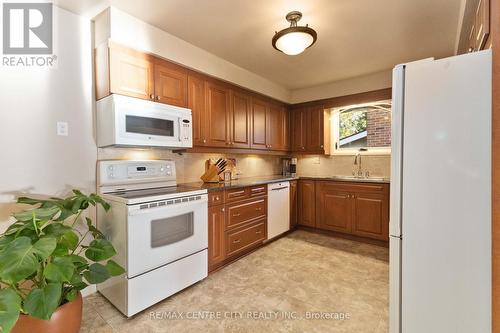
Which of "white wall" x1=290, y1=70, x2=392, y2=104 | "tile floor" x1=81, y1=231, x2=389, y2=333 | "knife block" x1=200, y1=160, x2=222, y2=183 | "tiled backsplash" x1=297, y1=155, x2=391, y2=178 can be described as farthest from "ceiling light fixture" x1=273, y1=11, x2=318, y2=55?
"tiled backsplash" x1=297, y1=155, x2=391, y2=178

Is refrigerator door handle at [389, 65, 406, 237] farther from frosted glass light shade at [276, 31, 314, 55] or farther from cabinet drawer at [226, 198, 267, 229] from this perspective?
cabinet drawer at [226, 198, 267, 229]

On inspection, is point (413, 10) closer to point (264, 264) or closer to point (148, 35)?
point (148, 35)

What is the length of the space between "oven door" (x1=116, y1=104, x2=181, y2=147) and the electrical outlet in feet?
1.57

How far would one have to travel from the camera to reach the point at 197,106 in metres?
2.71

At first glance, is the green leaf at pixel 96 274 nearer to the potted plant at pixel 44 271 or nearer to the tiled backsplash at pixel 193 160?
the potted plant at pixel 44 271

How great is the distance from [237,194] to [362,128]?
250cm

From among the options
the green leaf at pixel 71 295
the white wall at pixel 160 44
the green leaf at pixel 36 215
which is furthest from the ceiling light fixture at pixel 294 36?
the green leaf at pixel 71 295

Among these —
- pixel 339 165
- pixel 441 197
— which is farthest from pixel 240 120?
pixel 441 197

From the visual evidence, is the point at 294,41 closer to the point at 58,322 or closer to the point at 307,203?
the point at 307,203

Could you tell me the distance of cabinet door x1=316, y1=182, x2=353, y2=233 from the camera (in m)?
3.46

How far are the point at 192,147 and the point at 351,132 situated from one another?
9.10 ft

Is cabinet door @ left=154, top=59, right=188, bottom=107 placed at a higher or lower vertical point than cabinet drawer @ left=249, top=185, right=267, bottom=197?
higher

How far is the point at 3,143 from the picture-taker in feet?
5.72

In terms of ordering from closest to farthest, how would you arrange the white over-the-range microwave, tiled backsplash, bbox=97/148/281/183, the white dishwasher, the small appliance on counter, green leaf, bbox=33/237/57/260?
1. green leaf, bbox=33/237/57/260
2. the white over-the-range microwave
3. tiled backsplash, bbox=97/148/281/183
4. the white dishwasher
5. the small appliance on counter
